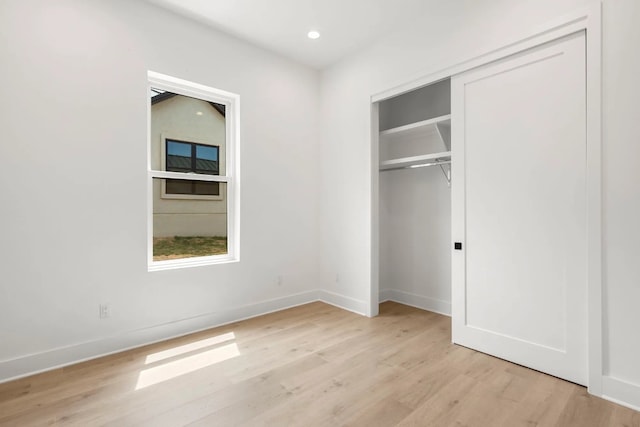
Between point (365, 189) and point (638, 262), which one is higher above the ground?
point (365, 189)

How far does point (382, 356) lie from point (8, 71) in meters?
3.55

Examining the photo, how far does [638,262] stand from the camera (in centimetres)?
192

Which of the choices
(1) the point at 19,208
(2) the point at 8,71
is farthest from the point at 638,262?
(2) the point at 8,71

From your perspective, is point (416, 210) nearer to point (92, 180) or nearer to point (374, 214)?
point (374, 214)

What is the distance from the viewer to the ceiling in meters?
2.91

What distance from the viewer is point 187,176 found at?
3.28 metres

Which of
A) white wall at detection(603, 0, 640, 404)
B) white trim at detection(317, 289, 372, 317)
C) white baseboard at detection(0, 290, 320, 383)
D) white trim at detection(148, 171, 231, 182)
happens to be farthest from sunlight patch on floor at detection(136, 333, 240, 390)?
white wall at detection(603, 0, 640, 404)

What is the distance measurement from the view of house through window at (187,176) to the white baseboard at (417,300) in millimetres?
2217

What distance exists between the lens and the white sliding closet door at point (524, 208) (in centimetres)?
219

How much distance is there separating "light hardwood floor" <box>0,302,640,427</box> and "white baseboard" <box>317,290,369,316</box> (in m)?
0.68

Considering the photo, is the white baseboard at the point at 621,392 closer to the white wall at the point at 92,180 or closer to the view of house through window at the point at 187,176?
the white wall at the point at 92,180

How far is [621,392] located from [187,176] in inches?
149

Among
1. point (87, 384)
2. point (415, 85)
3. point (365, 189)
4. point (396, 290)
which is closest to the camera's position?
point (87, 384)

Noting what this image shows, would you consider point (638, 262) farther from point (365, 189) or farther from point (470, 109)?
point (365, 189)
